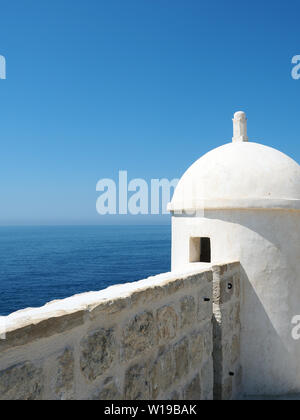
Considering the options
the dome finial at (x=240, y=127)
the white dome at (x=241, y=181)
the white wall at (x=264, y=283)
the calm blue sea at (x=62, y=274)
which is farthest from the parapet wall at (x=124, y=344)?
the calm blue sea at (x=62, y=274)

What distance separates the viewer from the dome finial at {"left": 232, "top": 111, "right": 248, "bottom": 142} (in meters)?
5.70

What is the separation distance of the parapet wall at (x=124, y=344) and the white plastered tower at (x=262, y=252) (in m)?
0.72

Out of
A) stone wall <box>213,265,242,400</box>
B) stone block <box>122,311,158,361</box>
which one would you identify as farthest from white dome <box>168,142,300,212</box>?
stone block <box>122,311,158,361</box>

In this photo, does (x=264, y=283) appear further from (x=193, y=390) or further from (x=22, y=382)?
(x=22, y=382)

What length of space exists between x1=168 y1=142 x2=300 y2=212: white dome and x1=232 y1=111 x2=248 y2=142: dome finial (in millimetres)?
402

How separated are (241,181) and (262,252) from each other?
939mm

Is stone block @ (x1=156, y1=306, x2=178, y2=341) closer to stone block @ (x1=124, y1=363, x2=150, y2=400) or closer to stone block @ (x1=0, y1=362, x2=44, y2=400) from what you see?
stone block @ (x1=124, y1=363, x2=150, y2=400)

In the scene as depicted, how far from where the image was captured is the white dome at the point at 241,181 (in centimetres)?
470

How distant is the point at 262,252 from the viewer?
4.71 meters

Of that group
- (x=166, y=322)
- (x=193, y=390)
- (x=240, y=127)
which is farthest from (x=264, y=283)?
(x=240, y=127)

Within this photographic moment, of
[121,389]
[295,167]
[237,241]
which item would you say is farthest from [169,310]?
[295,167]

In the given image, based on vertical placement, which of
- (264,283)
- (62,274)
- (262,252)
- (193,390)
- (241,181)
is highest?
(241,181)

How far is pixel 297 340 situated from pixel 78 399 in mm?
3685
